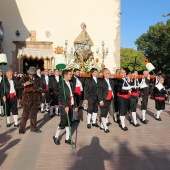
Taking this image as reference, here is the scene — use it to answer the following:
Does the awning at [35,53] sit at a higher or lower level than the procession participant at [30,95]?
higher

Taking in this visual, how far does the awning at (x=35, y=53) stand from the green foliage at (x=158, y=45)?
24.6 metres

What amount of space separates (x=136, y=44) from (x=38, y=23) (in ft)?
104

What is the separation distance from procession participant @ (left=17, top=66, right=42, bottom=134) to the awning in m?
10.9

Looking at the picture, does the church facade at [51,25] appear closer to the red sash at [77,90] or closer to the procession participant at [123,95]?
the red sash at [77,90]

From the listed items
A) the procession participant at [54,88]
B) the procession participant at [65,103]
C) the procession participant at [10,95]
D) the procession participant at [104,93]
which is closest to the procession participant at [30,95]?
the procession participant at [10,95]

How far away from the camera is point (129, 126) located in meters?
7.88

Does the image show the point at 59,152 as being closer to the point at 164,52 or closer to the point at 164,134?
the point at 164,134

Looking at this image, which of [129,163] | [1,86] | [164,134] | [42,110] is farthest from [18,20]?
[129,163]

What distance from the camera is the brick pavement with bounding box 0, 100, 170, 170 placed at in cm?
465

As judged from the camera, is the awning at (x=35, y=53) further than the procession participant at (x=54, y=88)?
Yes

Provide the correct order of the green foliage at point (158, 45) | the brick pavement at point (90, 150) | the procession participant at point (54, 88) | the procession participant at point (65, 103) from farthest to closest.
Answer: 1. the green foliage at point (158, 45)
2. the procession participant at point (54, 88)
3. the procession participant at point (65, 103)
4. the brick pavement at point (90, 150)

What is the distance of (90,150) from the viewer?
5.49m

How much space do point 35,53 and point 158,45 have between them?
2811cm

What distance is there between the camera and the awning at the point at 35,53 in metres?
17.9
